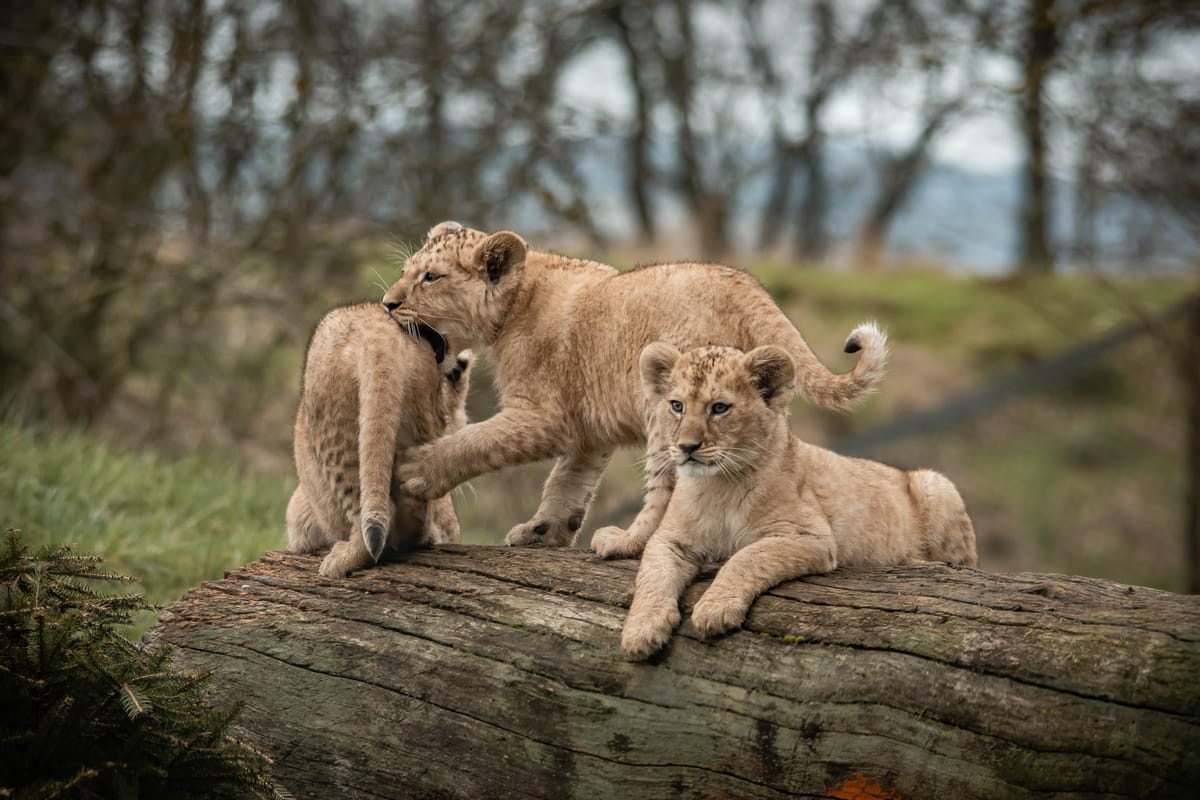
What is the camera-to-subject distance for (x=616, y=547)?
5.28m

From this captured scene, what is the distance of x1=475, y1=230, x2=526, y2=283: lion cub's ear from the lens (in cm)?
591

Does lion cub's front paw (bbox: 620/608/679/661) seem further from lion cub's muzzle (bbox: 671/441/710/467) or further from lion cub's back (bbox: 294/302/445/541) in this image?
lion cub's back (bbox: 294/302/445/541)

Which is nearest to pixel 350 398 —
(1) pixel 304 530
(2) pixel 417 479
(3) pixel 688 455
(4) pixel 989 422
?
(2) pixel 417 479

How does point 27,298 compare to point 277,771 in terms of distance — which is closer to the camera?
point 277,771

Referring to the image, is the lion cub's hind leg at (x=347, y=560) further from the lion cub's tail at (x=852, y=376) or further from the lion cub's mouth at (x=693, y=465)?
the lion cub's tail at (x=852, y=376)

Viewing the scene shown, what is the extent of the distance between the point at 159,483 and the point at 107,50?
14.9ft

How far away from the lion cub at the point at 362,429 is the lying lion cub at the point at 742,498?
107 centimetres

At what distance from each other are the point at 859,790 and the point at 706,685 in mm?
619

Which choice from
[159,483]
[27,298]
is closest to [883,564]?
[159,483]

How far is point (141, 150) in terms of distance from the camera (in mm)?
11109

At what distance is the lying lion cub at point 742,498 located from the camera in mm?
4695

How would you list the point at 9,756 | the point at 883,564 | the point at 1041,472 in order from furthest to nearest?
the point at 1041,472 < the point at 883,564 < the point at 9,756

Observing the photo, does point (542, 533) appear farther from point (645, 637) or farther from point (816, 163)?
point (816, 163)

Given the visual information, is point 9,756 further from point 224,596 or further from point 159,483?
point 159,483
